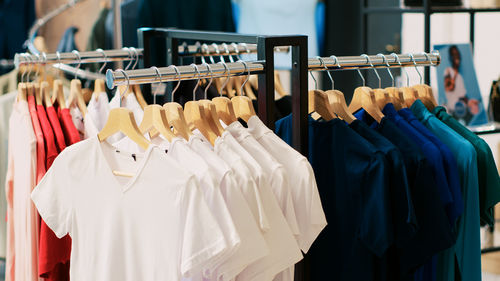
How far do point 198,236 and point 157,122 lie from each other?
0.30 m

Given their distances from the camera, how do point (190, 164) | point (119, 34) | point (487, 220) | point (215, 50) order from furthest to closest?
1. point (119, 34)
2. point (215, 50)
3. point (487, 220)
4. point (190, 164)

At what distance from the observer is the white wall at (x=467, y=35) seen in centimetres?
325

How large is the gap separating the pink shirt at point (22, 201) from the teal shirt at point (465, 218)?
1060 mm

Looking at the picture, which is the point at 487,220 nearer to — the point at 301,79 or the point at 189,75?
the point at 301,79

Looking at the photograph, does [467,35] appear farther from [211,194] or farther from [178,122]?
[211,194]

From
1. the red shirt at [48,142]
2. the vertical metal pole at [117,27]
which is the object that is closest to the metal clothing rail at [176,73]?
the red shirt at [48,142]

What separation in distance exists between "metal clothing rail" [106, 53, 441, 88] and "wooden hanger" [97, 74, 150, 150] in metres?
0.08

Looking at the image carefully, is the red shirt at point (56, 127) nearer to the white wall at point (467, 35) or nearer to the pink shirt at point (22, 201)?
the pink shirt at point (22, 201)

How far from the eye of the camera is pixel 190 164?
1.31 metres

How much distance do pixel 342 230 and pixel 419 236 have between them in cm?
18

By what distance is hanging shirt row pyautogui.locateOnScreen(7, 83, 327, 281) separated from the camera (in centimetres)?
126

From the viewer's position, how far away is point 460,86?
314 centimetres

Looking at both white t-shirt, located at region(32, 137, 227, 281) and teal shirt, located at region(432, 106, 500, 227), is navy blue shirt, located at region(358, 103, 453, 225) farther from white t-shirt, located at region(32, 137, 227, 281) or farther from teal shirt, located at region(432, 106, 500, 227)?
white t-shirt, located at region(32, 137, 227, 281)

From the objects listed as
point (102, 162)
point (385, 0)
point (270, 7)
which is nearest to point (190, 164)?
point (102, 162)
